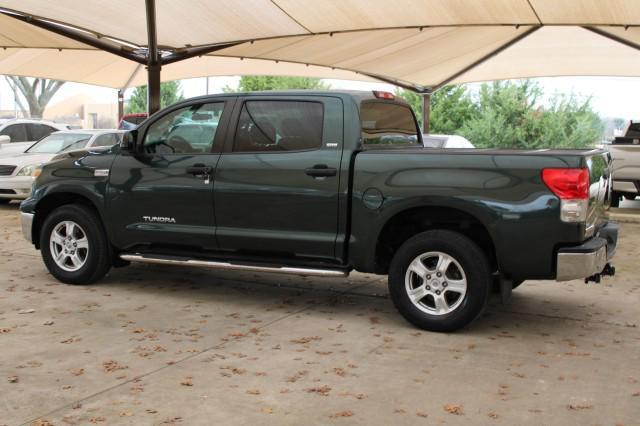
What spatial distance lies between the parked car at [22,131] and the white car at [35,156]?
1.35m

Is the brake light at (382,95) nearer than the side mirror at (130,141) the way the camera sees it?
Yes

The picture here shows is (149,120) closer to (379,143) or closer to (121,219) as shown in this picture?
(121,219)

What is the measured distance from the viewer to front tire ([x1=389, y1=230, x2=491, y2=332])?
620 centimetres

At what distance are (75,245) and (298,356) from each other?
3.37 metres

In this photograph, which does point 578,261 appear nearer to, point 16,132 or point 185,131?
point 185,131

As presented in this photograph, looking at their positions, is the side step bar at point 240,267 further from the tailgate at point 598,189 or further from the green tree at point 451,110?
the green tree at point 451,110

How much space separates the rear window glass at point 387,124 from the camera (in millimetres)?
7031

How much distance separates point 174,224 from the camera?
743 centimetres

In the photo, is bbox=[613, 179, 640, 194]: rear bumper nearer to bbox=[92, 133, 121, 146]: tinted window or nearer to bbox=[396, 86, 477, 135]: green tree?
bbox=[92, 133, 121, 146]: tinted window

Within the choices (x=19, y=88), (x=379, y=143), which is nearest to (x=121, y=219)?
(x=379, y=143)

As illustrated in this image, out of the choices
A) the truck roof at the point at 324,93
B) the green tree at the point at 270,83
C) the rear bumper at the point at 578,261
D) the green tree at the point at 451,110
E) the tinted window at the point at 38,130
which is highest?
the green tree at the point at 270,83

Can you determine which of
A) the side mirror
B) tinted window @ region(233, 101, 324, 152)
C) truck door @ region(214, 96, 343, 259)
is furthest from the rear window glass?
the side mirror

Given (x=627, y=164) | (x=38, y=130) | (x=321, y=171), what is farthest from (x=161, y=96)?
(x=321, y=171)

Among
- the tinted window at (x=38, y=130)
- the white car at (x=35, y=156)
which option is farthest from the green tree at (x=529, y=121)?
the white car at (x=35, y=156)
